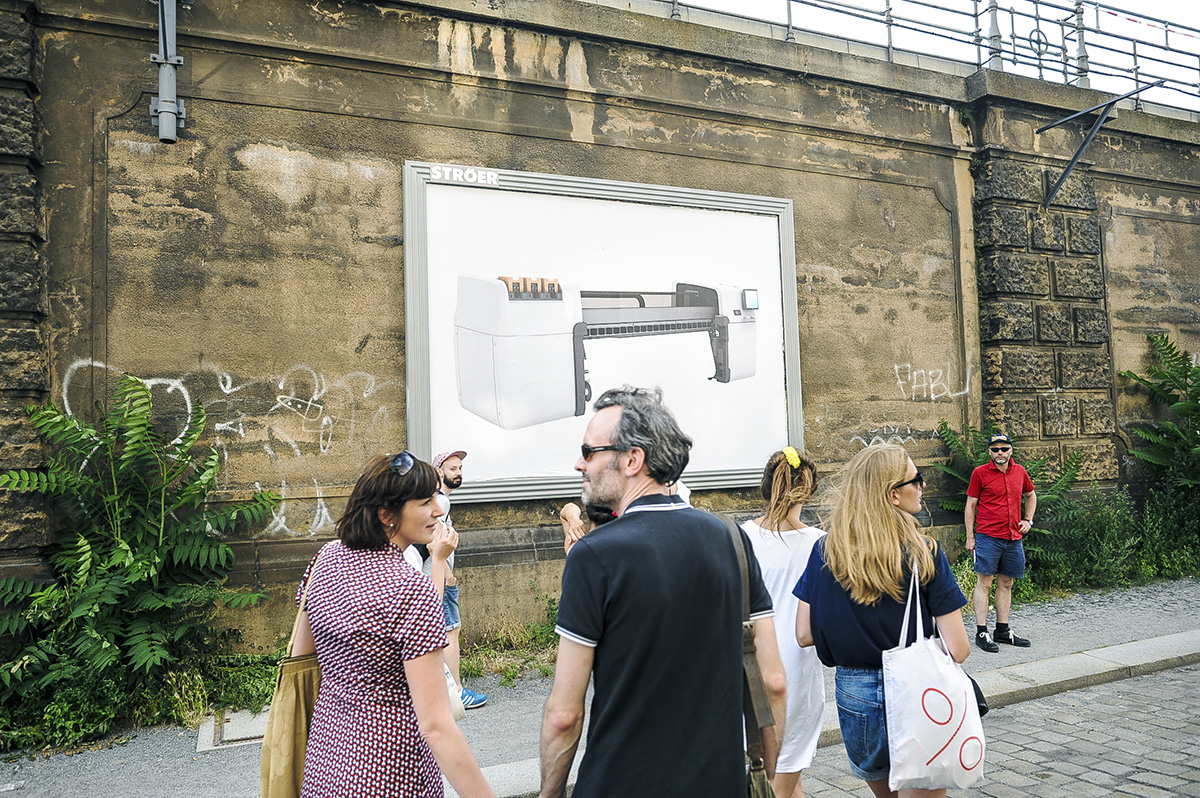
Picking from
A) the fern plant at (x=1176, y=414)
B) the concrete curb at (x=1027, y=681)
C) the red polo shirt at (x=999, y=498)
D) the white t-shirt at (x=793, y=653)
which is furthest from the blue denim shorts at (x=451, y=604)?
the fern plant at (x=1176, y=414)

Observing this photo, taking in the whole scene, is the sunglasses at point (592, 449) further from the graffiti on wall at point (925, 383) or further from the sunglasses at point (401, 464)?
the graffiti on wall at point (925, 383)

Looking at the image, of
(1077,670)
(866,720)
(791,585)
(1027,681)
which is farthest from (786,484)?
(1077,670)

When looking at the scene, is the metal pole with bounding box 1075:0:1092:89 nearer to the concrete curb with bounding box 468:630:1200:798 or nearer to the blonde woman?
the concrete curb with bounding box 468:630:1200:798

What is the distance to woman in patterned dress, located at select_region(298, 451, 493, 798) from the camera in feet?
7.48

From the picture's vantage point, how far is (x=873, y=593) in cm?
309

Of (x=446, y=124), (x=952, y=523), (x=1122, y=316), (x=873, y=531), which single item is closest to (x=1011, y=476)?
(x=952, y=523)

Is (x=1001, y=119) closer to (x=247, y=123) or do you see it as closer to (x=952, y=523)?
(x=952, y=523)

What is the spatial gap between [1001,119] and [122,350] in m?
9.79

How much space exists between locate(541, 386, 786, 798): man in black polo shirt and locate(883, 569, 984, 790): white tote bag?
92cm

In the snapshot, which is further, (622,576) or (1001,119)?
(1001,119)

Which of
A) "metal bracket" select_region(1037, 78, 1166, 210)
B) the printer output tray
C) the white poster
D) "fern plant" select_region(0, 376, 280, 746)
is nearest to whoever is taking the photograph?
"fern plant" select_region(0, 376, 280, 746)

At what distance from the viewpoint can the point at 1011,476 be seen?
8.03 m

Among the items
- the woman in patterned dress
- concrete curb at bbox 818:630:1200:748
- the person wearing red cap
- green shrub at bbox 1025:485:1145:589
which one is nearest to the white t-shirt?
the woman in patterned dress

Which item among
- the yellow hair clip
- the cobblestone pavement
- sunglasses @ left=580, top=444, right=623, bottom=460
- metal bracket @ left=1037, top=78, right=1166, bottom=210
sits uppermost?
metal bracket @ left=1037, top=78, right=1166, bottom=210
